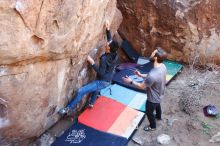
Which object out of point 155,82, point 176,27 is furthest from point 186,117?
point 176,27

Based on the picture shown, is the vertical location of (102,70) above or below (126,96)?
above

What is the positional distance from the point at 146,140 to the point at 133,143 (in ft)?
0.80

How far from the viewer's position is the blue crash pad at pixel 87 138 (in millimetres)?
6141

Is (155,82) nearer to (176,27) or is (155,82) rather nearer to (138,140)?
(138,140)

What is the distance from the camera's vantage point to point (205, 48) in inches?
340

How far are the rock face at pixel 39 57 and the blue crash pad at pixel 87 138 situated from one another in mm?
371

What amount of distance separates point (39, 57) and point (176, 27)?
4.25m

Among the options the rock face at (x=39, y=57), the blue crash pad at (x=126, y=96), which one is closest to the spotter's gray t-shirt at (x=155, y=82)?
the blue crash pad at (x=126, y=96)

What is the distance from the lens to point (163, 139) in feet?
20.9

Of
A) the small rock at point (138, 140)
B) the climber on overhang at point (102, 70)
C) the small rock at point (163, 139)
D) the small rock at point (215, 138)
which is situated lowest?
the small rock at point (138, 140)

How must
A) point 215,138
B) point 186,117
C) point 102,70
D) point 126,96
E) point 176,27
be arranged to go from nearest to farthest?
1. point 215,138
2. point 102,70
3. point 186,117
4. point 126,96
5. point 176,27

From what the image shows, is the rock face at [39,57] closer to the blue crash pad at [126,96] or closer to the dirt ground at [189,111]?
the blue crash pad at [126,96]

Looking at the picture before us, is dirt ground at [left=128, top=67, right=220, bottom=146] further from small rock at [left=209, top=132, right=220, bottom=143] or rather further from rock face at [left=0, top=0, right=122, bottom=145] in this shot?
rock face at [left=0, top=0, right=122, bottom=145]

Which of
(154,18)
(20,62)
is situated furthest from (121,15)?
(20,62)
